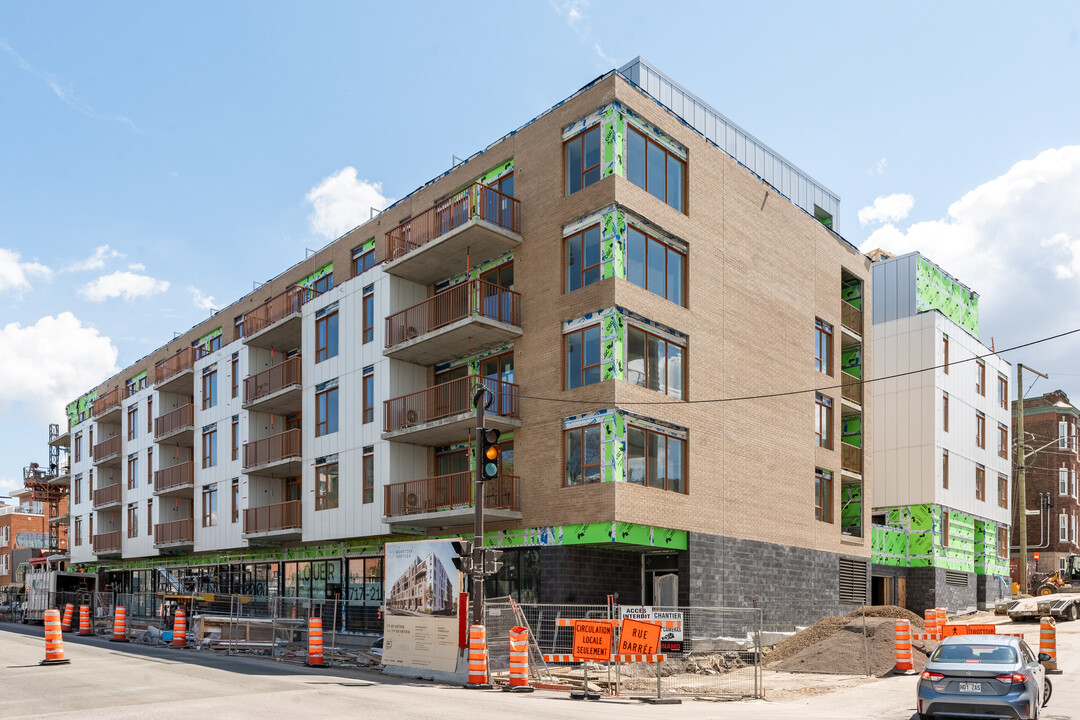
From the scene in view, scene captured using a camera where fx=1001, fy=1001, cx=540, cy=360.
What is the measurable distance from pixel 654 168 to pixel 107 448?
41658 millimetres

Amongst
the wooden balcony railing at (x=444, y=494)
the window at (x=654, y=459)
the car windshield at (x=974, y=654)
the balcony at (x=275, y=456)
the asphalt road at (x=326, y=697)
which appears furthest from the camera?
the balcony at (x=275, y=456)

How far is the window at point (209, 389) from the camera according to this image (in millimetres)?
46969

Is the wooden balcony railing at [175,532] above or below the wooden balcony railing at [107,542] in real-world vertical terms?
above

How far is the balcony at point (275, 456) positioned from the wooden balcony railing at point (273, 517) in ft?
5.16

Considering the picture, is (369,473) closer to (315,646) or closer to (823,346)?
(315,646)

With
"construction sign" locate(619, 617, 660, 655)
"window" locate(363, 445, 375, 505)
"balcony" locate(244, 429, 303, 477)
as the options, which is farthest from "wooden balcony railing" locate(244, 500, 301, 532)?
"construction sign" locate(619, 617, 660, 655)

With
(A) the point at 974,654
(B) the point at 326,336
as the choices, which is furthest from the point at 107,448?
(A) the point at 974,654

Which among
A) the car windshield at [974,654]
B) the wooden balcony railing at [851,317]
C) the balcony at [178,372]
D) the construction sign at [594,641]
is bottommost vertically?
the construction sign at [594,641]

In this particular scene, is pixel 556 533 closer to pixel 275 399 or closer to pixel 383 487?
pixel 383 487

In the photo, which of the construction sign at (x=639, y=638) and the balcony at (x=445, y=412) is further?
the balcony at (x=445, y=412)

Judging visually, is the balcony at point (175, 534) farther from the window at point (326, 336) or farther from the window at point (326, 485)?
the window at point (326, 336)

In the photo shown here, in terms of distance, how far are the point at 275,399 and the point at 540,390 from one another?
15.3 metres

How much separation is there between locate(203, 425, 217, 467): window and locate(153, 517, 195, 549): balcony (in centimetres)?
306

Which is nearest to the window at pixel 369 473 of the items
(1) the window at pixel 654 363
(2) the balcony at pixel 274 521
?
(2) the balcony at pixel 274 521
